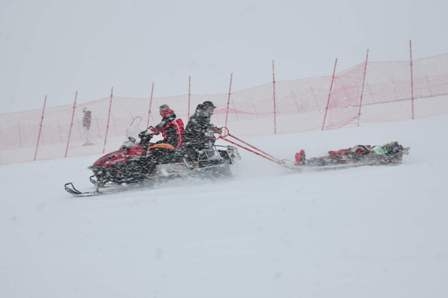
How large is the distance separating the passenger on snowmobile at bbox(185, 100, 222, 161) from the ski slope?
0.94 metres

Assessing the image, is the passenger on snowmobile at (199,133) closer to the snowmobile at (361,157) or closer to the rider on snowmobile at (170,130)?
the rider on snowmobile at (170,130)

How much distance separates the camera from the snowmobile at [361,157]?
26.4 feet

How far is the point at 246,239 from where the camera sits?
195 inches

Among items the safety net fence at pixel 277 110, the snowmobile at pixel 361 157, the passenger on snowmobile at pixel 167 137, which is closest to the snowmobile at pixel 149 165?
the passenger on snowmobile at pixel 167 137

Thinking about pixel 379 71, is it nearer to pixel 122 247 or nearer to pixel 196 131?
pixel 196 131

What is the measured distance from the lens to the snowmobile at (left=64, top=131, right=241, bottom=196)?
873 cm

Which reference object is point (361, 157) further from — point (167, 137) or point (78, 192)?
point (78, 192)

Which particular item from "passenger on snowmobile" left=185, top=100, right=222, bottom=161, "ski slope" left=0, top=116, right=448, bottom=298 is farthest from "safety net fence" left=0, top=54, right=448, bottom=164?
"ski slope" left=0, top=116, right=448, bottom=298

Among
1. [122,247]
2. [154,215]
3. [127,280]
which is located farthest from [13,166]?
[127,280]

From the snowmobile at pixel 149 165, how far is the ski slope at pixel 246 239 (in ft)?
1.84

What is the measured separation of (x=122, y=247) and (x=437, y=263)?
9.59 feet

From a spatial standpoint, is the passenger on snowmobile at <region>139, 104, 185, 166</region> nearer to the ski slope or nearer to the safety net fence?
the ski slope

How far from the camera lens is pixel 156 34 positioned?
7012 cm

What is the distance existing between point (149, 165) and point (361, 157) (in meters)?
3.55
